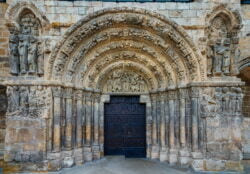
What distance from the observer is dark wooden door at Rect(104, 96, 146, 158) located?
17.5ft

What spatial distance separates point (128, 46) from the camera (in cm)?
490

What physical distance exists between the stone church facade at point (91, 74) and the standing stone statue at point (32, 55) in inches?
0.9

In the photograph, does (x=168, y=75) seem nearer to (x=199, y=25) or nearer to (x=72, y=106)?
(x=199, y=25)

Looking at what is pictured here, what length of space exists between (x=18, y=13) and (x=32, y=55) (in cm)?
99

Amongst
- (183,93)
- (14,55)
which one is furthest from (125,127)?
(14,55)

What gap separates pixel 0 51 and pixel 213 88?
18.6ft

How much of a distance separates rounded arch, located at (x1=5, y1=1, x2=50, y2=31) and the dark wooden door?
108 inches

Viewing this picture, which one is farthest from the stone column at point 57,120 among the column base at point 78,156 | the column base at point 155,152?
the column base at point 155,152

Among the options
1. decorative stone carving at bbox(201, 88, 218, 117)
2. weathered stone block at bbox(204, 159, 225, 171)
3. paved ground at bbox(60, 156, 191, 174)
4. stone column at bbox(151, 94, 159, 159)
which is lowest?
paved ground at bbox(60, 156, 191, 174)

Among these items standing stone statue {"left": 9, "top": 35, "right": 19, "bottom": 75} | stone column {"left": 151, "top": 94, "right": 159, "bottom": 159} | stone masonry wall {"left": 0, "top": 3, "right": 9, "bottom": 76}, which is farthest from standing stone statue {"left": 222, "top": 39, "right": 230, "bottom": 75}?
stone masonry wall {"left": 0, "top": 3, "right": 9, "bottom": 76}

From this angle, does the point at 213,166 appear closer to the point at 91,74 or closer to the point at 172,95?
the point at 172,95

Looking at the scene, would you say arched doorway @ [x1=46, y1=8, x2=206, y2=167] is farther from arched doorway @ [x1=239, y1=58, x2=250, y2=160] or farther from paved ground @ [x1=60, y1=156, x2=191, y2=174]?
arched doorway @ [x1=239, y1=58, x2=250, y2=160]

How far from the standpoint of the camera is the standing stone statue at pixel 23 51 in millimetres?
4277

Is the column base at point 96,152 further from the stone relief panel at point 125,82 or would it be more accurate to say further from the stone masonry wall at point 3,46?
the stone masonry wall at point 3,46
